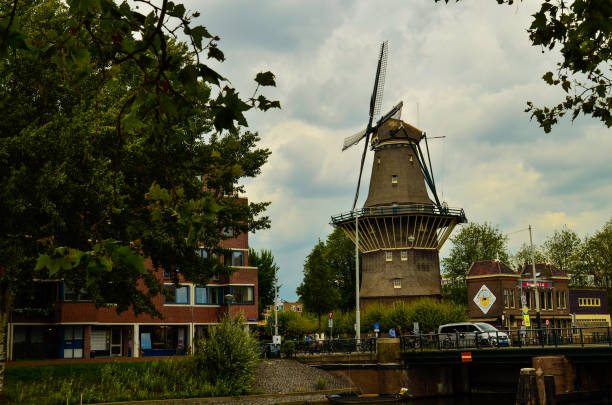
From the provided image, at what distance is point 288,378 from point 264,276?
2004 inches

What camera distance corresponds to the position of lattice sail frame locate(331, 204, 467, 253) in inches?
2707

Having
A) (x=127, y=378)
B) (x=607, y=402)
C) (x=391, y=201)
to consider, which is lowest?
(x=607, y=402)

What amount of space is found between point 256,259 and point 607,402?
200 ft

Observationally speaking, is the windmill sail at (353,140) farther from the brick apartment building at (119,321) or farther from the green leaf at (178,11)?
the green leaf at (178,11)

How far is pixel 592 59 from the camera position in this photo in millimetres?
11406

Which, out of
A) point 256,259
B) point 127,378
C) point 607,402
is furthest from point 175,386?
point 256,259

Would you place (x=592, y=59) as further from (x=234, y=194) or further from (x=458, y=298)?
(x=458, y=298)

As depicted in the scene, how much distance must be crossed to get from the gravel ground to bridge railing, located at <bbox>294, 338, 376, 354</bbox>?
2.29 m

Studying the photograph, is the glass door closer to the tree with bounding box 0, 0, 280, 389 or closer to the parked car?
the tree with bounding box 0, 0, 280, 389

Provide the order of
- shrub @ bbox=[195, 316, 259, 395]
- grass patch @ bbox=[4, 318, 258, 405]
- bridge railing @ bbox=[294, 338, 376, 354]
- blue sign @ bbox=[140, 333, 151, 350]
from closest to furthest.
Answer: grass patch @ bbox=[4, 318, 258, 405] < shrub @ bbox=[195, 316, 259, 395] < bridge railing @ bbox=[294, 338, 376, 354] < blue sign @ bbox=[140, 333, 151, 350]

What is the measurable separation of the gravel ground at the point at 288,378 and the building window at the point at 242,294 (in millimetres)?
14193

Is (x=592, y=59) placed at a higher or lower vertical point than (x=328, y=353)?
higher

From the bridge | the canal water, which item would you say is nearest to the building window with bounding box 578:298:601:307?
the bridge

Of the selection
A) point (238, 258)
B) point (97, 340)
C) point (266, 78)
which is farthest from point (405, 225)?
point (266, 78)
